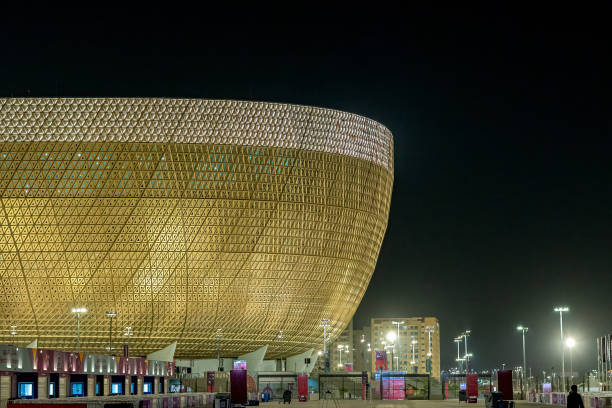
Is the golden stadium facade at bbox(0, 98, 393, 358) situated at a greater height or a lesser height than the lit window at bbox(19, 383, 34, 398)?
greater

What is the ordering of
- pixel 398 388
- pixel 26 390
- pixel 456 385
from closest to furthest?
pixel 26 390 < pixel 398 388 < pixel 456 385

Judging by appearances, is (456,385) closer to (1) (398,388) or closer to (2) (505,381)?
(1) (398,388)

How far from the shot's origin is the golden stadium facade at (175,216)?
9138 centimetres

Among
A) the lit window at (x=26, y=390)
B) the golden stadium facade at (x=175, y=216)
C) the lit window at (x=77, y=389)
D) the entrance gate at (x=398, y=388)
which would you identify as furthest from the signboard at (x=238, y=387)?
the golden stadium facade at (x=175, y=216)

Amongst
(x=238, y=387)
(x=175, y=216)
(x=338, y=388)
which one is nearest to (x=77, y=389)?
(x=238, y=387)

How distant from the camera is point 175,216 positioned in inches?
3691

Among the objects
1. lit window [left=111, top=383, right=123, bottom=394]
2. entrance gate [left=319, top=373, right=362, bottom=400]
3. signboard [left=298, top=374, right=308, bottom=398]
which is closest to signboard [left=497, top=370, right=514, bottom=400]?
lit window [left=111, top=383, right=123, bottom=394]

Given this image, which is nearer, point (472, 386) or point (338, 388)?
point (472, 386)

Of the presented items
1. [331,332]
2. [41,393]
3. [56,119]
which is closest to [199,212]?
[56,119]

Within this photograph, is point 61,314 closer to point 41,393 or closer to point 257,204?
point 257,204

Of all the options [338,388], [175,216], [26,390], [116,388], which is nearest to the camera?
[26,390]

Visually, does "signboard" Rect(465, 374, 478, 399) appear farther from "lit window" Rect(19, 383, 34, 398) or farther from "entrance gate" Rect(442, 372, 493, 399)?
"lit window" Rect(19, 383, 34, 398)

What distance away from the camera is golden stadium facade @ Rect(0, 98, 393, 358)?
91375 mm

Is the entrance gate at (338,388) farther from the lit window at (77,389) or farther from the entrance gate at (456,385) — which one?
the lit window at (77,389)
